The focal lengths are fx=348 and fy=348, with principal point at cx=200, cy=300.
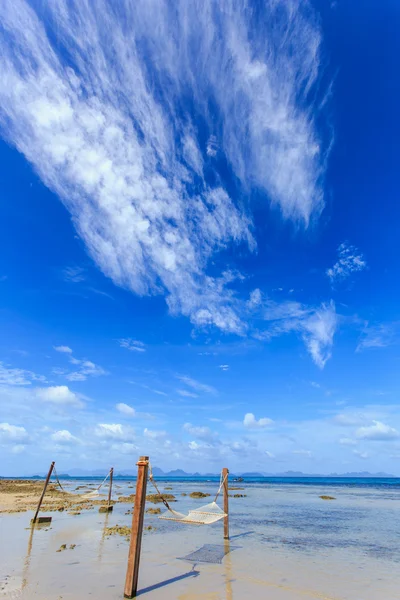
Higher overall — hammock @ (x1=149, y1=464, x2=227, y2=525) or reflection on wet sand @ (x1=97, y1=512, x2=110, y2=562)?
hammock @ (x1=149, y1=464, x2=227, y2=525)

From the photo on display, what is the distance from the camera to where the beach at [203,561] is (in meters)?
10.2

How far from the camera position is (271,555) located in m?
14.8

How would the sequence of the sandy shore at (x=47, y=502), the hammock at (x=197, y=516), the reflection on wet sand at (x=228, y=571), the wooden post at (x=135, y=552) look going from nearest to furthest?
1. the wooden post at (x=135, y=552)
2. the reflection on wet sand at (x=228, y=571)
3. the hammock at (x=197, y=516)
4. the sandy shore at (x=47, y=502)

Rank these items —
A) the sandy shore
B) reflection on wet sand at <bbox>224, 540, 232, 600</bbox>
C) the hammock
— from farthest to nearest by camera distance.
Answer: the sandy shore < the hammock < reflection on wet sand at <bbox>224, 540, 232, 600</bbox>

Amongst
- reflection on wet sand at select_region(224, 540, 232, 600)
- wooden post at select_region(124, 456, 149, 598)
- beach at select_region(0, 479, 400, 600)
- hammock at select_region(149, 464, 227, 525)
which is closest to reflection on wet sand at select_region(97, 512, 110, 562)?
beach at select_region(0, 479, 400, 600)

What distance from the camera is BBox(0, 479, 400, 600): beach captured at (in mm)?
10195

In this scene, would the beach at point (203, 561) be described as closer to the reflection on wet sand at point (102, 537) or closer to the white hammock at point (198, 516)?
the reflection on wet sand at point (102, 537)

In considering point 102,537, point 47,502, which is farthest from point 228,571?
point 47,502

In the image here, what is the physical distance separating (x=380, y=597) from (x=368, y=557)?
18.8 feet

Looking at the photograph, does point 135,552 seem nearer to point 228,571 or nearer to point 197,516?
point 228,571

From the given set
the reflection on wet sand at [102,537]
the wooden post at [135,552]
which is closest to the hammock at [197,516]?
the reflection on wet sand at [102,537]

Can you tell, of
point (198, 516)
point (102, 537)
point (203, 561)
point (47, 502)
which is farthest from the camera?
point (47, 502)

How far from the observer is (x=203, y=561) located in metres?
13.5

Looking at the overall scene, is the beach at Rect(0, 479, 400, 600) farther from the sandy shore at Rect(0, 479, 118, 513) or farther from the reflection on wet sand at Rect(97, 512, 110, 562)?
the sandy shore at Rect(0, 479, 118, 513)
